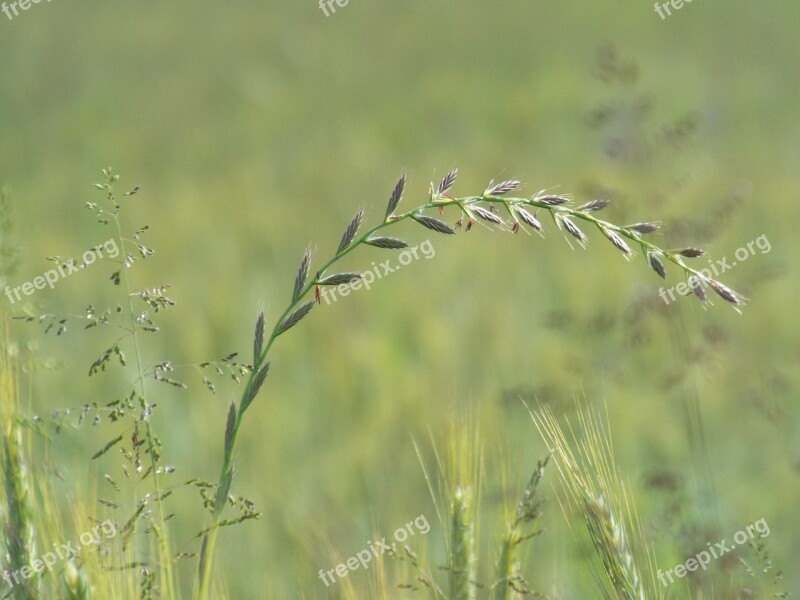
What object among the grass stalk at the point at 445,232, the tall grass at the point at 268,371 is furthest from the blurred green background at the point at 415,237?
the grass stalk at the point at 445,232

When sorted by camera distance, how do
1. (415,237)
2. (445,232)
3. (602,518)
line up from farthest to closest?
(415,237)
(602,518)
(445,232)

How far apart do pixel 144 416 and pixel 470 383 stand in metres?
3.55

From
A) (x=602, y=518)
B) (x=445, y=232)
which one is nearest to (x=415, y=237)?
(x=602, y=518)

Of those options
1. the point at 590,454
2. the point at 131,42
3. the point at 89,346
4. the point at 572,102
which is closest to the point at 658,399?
the point at 89,346

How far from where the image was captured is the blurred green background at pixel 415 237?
3.36 metres

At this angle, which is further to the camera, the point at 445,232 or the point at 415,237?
the point at 415,237

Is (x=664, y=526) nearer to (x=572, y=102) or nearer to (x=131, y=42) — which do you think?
(x=572, y=102)

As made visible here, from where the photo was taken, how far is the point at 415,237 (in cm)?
660

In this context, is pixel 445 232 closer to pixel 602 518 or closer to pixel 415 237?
pixel 602 518

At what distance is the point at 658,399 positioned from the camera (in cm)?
468

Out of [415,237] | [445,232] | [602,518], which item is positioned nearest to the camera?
[445,232]

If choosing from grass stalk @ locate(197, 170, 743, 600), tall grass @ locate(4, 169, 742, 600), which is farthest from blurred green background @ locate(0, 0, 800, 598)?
grass stalk @ locate(197, 170, 743, 600)

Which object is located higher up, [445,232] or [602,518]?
[445,232]

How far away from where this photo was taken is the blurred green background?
3.36 metres
